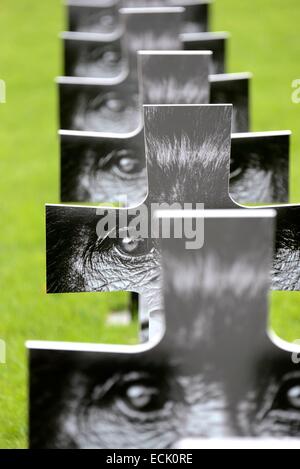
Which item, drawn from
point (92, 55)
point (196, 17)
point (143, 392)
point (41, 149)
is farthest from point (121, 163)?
point (41, 149)

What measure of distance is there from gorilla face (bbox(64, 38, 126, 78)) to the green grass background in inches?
37.0

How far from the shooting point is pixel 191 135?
1623 millimetres

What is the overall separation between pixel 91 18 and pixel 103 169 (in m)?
2.45

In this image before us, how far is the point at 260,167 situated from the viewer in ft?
6.77

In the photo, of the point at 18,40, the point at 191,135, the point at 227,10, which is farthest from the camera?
the point at 227,10

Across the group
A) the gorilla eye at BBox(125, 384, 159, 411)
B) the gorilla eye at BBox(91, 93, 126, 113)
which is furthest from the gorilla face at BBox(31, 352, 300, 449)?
the gorilla eye at BBox(91, 93, 126, 113)

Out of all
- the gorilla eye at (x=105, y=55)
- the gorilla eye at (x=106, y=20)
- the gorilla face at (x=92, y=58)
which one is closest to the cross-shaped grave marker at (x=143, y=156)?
the gorilla face at (x=92, y=58)

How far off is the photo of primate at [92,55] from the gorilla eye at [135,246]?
5.26 feet

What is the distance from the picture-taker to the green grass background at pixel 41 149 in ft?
10.6

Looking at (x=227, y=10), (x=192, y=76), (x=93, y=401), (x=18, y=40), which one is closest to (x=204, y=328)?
(x=93, y=401)

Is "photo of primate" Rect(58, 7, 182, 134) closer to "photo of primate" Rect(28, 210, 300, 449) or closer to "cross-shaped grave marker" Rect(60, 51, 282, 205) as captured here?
"cross-shaped grave marker" Rect(60, 51, 282, 205)

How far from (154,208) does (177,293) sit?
19.4 inches

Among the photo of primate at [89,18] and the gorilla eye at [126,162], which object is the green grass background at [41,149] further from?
the photo of primate at [89,18]
